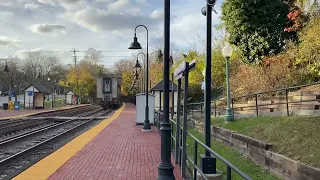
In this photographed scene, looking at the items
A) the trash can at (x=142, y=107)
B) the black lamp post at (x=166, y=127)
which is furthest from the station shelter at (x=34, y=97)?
the black lamp post at (x=166, y=127)

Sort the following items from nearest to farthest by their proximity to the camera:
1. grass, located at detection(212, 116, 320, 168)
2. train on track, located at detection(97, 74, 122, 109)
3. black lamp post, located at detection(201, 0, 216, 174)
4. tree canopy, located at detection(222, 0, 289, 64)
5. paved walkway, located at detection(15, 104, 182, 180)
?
black lamp post, located at detection(201, 0, 216, 174), grass, located at detection(212, 116, 320, 168), paved walkway, located at detection(15, 104, 182, 180), tree canopy, located at detection(222, 0, 289, 64), train on track, located at detection(97, 74, 122, 109)

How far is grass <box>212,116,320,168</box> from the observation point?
26.0 ft

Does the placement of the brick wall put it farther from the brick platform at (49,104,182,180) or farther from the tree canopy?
the tree canopy

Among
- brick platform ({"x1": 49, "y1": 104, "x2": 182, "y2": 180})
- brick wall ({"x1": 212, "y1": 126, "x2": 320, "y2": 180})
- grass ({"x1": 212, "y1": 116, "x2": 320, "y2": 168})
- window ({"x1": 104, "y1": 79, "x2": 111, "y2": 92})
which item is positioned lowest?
brick platform ({"x1": 49, "y1": 104, "x2": 182, "y2": 180})

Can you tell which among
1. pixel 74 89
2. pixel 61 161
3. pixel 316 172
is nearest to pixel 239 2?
pixel 61 161

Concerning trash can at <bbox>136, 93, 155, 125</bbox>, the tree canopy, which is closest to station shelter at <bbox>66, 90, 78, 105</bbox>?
trash can at <bbox>136, 93, 155, 125</bbox>

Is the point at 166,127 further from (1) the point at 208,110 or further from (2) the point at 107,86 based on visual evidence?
(2) the point at 107,86

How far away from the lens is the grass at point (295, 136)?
26.0 feet

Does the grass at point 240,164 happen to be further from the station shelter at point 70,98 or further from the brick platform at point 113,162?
the station shelter at point 70,98

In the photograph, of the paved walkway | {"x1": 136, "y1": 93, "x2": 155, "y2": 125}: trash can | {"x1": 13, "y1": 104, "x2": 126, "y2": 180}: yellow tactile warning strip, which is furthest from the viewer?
{"x1": 136, "y1": 93, "x2": 155, "y2": 125}: trash can

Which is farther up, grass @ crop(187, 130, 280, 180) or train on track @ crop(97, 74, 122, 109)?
train on track @ crop(97, 74, 122, 109)

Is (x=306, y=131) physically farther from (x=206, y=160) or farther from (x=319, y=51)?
(x=319, y=51)

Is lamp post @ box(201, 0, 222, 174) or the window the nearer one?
lamp post @ box(201, 0, 222, 174)

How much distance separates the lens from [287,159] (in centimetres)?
799
